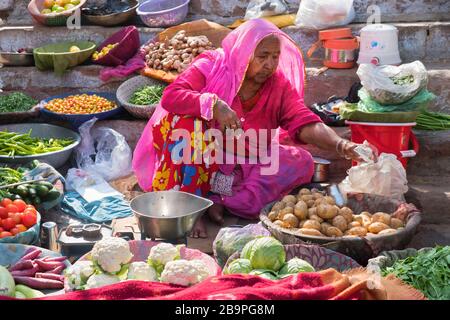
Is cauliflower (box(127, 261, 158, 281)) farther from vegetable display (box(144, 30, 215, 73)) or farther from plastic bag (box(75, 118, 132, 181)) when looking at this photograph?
vegetable display (box(144, 30, 215, 73))

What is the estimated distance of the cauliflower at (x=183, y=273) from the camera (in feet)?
9.58

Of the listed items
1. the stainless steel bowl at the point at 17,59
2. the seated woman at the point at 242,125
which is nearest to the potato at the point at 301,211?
the seated woman at the point at 242,125

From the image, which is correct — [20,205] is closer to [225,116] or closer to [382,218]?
[225,116]

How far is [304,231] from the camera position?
12.6ft

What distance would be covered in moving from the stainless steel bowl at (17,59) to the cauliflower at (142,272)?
4.33 metres

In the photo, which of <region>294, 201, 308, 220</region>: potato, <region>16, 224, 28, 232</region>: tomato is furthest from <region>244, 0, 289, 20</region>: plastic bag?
<region>16, 224, 28, 232</region>: tomato

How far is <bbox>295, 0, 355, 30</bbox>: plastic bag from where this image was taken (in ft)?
20.8

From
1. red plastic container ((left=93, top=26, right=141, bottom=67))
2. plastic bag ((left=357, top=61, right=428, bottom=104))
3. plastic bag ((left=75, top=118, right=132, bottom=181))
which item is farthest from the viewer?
red plastic container ((left=93, top=26, right=141, bottom=67))

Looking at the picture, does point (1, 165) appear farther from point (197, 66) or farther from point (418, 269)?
point (418, 269)

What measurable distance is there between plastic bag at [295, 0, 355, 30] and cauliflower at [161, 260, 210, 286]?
3913mm

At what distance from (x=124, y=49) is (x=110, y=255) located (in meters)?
3.84

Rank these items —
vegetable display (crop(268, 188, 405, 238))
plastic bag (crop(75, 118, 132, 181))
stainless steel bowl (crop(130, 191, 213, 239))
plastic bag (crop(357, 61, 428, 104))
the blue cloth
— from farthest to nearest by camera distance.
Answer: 1. plastic bag (crop(75, 118, 132, 181))
2. the blue cloth
3. plastic bag (crop(357, 61, 428, 104))
4. vegetable display (crop(268, 188, 405, 238))
5. stainless steel bowl (crop(130, 191, 213, 239))

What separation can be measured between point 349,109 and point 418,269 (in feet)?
6.55

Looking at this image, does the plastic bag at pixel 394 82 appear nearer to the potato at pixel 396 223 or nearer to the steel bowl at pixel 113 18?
the potato at pixel 396 223
